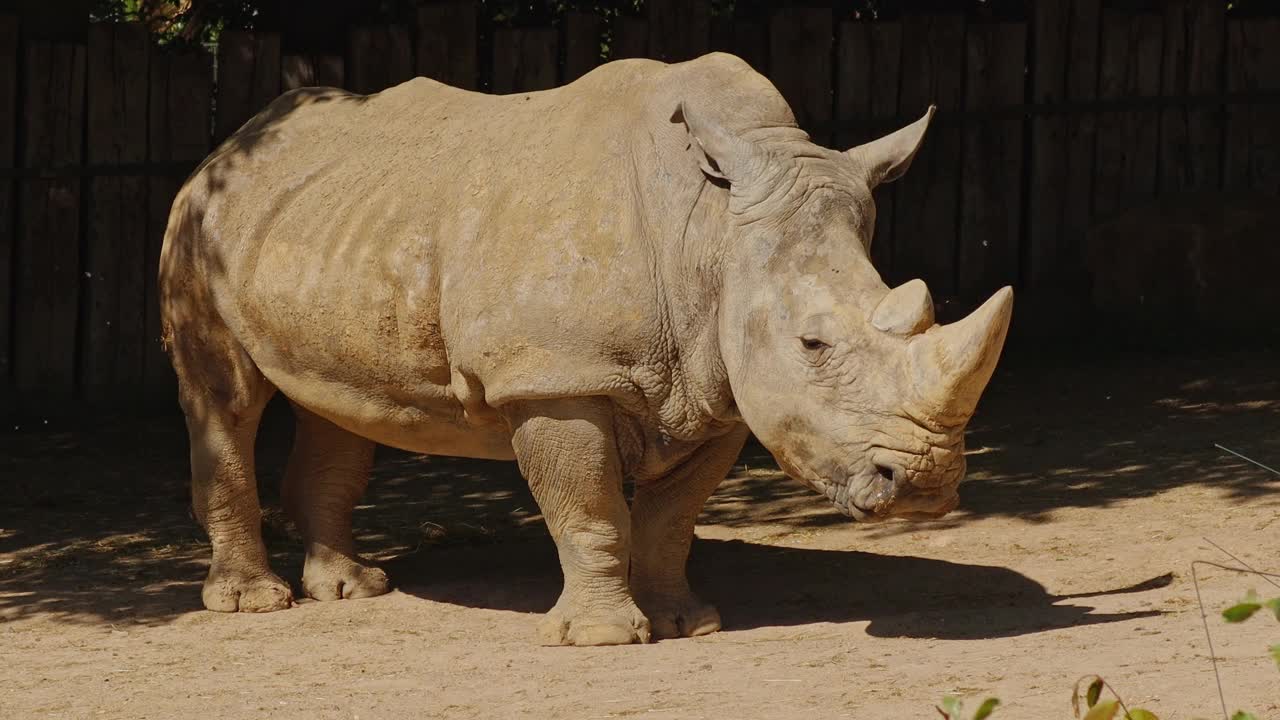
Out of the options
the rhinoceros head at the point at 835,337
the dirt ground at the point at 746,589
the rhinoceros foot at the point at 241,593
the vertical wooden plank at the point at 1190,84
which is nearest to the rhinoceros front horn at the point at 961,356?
the rhinoceros head at the point at 835,337

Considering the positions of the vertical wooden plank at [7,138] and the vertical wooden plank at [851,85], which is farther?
the vertical wooden plank at [851,85]

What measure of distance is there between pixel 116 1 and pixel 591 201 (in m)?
9.57

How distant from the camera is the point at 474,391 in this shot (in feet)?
22.3

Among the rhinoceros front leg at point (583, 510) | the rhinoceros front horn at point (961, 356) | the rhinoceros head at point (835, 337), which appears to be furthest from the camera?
the rhinoceros front leg at point (583, 510)

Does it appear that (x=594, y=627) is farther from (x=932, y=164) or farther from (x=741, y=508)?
(x=932, y=164)

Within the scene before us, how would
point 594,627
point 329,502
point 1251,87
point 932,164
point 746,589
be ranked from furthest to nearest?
point 1251,87
point 932,164
point 329,502
point 746,589
point 594,627

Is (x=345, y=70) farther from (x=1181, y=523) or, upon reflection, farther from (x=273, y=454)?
(x=1181, y=523)

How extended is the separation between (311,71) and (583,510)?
5297 mm

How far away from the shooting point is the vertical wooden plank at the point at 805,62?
11695 mm

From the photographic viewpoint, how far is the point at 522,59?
11.4 metres

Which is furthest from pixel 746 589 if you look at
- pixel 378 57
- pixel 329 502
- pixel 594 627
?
pixel 378 57

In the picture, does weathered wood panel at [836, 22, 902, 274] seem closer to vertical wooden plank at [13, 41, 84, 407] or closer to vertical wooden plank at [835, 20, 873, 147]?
vertical wooden plank at [835, 20, 873, 147]

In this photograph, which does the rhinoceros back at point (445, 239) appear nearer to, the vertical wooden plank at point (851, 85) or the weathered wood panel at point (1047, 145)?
the vertical wooden plank at point (851, 85)

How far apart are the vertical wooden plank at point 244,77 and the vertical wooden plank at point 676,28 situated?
224 centimetres
